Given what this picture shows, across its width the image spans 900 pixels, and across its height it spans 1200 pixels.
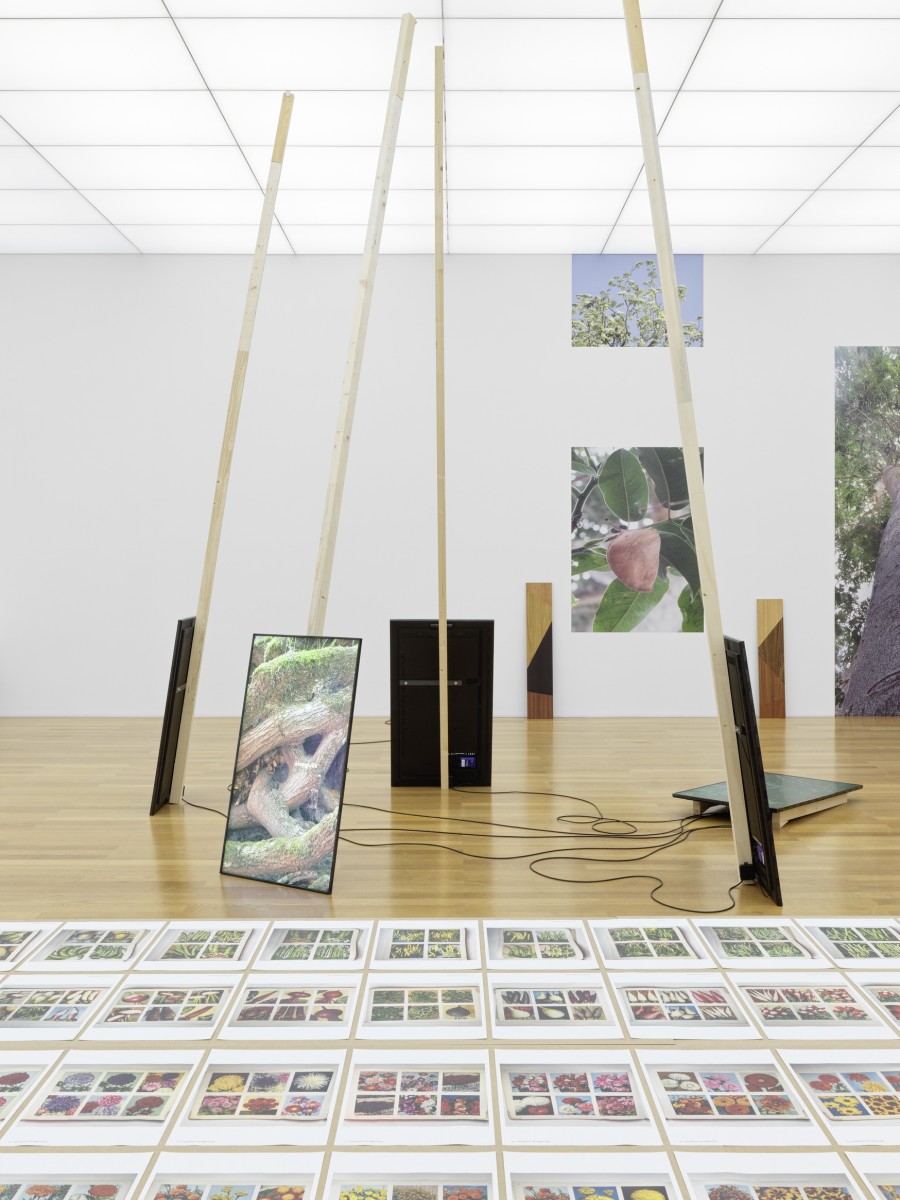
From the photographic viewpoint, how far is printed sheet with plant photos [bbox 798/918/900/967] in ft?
8.70

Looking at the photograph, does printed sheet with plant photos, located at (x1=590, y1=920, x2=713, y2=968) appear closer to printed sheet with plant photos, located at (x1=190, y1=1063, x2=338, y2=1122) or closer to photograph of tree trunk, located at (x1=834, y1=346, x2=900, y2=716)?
printed sheet with plant photos, located at (x1=190, y1=1063, x2=338, y2=1122)

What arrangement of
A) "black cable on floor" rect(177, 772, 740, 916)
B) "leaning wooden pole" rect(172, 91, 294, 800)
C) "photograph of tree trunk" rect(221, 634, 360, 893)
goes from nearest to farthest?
"photograph of tree trunk" rect(221, 634, 360, 893) → "black cable on floor" rect(177, 772, 740, 916) → "leaning wooden pole" rect(172, 91, 294, 800)

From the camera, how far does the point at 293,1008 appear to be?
2371mm

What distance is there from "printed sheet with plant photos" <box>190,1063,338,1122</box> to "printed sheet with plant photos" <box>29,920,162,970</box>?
2.29 ft

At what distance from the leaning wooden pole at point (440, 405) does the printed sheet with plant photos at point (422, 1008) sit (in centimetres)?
197

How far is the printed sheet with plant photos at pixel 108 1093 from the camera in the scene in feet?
6.32

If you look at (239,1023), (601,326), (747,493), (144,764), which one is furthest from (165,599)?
(239,1023)

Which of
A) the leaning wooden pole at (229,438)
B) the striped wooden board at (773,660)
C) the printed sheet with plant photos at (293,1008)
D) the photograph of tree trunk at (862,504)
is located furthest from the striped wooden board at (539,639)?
the printed sheet with plant photos at (293,1008)

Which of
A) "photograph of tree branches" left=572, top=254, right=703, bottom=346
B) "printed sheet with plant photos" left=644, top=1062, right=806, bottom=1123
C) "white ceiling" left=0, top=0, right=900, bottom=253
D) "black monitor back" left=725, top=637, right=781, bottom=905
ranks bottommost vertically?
"printed sheet with plant photos" left=644, top=1062, right=806, bottom=1123

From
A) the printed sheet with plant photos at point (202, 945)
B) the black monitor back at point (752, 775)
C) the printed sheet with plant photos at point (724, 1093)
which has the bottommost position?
the printed sheet with plant photos at point (724, 1093)

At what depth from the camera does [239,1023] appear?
231 cm

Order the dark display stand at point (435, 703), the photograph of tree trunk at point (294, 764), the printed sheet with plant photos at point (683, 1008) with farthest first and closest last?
the dark display stand at point (435, 703) < the photograph of tree trunk at point (294, 764) < the printed sheet with plant photos at point (683, 1008)

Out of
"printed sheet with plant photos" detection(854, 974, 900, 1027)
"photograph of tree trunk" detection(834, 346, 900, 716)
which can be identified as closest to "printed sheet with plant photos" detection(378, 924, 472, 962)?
"printed sheet with plant photos" detection(854, 974, 900, 1027)

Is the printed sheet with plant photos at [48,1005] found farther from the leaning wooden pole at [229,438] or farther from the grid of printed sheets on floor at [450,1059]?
the leaning wooden pole at [229,438]
